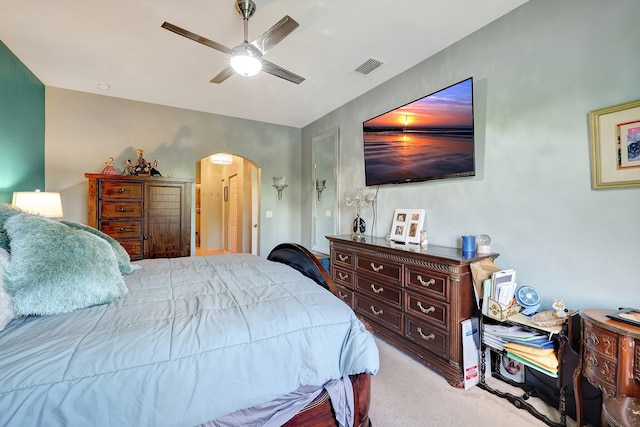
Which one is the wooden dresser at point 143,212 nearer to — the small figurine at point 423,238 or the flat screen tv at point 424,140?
the flat screen tv at point 424,140

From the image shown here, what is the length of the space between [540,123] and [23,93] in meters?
4.97

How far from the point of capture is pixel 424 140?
2.75m

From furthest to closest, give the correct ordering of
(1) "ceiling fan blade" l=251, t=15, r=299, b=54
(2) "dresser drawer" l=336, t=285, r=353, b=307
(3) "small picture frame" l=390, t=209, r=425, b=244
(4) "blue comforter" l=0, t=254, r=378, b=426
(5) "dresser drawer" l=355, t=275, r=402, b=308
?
(2) "dresser drawer" l=336, t=285, r=353, b=307 → (3) "small picture frame" l=390, t=209, r=425, b=244 → (5) "dresser drawer" l=355, t=275, r=402, b=308 → (1) "ceiling fan blade" l=251, t=15, r=299, b=54 → (4) "blue comforter" l=0, t=254, r=378, b=426

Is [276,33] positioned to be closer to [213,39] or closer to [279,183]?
[213,39]

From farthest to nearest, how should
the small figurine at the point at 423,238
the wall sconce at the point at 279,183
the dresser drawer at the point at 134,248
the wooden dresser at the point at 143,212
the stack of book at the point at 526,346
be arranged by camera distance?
the wall sconce at the point at 279,183 → the dresser drawer at the point at 134,248 → the wooden dresser at the point at 143,212 → the small figurine at the point at 423,238 → the stack of book at the point at 526,346

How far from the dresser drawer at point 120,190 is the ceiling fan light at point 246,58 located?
2.34 metres

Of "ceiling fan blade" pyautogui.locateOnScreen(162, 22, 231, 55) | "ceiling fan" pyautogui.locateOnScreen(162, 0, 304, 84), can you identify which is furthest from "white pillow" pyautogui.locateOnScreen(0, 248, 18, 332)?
"ceiling fan" pyautogui.locateOnScreen(162, 0, 304, 84)

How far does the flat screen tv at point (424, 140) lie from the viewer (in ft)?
7.84

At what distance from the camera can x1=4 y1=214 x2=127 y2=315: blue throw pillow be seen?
1.19 meters

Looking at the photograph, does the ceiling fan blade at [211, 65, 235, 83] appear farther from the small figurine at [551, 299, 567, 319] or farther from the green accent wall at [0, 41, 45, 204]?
the small figurine at [551, 299, 567, 319]

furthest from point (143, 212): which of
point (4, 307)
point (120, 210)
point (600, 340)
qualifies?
point (600, 340)

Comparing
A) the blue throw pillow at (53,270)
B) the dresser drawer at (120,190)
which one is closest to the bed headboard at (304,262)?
the blue throw pillow at (53,270)

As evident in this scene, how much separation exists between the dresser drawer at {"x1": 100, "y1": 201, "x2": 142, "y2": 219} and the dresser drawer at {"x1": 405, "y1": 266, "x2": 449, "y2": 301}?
3.35 meters

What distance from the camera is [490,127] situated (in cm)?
229
